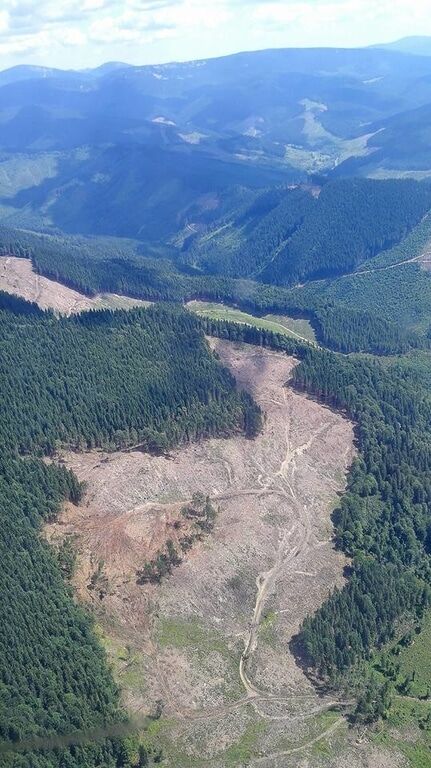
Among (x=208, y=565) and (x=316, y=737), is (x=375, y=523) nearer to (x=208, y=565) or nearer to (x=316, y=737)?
(x=208, y=565)

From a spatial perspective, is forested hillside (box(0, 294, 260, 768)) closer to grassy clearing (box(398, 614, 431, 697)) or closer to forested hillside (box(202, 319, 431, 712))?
forested hillside (box(202, 319, 431, 712))

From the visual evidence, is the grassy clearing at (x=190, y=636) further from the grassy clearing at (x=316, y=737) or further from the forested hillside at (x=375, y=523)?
the grassy clearing at (x=316, y=737)

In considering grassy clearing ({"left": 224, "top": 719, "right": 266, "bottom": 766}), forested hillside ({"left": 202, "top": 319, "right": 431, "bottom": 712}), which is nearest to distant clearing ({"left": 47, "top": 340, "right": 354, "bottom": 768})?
grassy clearing ({"left": 224, "top": 719, "right": 266, "bottom": 766})

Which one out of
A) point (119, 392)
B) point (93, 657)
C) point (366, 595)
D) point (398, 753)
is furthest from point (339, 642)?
point (119, 392)

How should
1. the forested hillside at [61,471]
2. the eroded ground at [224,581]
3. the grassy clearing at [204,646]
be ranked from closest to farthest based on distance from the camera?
the forested hillside at [61,471] < the eroded ground at [224,581] < the grassy clearing at [204,646]

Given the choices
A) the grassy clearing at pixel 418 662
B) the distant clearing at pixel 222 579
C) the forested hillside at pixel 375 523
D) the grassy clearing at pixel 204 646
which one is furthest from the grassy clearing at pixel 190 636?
the grassy clearing at pixel 418 662

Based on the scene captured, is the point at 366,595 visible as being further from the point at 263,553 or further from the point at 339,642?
the point at 263,553

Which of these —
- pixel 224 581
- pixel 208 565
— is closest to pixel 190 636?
pixel 224 581
